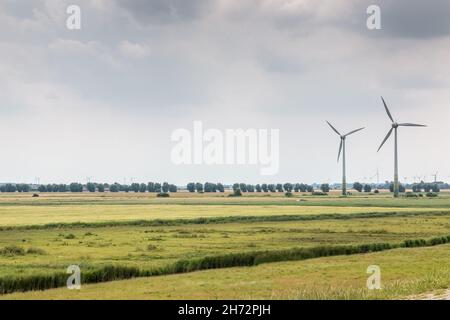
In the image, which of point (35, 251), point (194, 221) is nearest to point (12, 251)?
point (35, 251)

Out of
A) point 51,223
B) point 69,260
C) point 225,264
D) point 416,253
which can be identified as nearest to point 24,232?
point 51,223

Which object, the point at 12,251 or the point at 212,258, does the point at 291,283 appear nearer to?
the point at 212,258

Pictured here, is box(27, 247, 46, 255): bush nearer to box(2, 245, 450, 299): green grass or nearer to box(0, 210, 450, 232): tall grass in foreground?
box(2, 245, 450, 299): green grass

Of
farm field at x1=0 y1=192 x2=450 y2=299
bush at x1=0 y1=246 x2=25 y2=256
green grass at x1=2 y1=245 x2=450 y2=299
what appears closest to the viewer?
green grass at x1=2 y1=245 x2=450 y2=299

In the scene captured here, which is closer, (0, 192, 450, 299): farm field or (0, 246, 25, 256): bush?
(0, 192, 450, 299): farm field

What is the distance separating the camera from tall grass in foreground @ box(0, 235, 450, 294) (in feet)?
118

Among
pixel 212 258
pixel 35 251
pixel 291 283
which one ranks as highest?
pixel 35 251

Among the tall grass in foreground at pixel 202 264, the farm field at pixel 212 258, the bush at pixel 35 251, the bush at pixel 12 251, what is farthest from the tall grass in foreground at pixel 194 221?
the tall grass in foreground at pixel 202 264

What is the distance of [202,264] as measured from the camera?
4416 centimetres

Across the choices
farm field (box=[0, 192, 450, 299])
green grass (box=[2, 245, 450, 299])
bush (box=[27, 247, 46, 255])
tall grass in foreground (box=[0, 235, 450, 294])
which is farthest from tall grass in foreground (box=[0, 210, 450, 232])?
green grass (box=[2, 245, 450, 299])

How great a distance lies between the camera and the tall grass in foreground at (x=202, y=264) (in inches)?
1414

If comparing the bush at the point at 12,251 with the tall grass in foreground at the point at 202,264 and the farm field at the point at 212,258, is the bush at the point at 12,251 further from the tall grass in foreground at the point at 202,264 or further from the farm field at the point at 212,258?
the tall grass in foreground at the point at 202,264

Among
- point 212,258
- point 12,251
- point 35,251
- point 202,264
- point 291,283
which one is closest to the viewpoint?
point 291,283

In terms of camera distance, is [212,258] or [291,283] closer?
[291,283]
